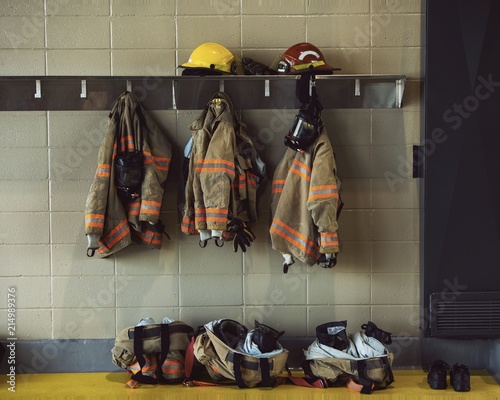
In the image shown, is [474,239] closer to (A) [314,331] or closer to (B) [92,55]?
(A) [314,331]

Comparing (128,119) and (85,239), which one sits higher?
(128,119)

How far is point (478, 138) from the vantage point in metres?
3.87

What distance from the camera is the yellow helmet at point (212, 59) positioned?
12.1 feet

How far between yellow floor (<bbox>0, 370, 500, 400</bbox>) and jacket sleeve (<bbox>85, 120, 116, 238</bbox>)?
778 millimetres

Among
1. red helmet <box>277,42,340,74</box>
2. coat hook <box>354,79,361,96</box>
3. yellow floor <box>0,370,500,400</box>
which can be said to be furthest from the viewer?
coat hook <box>354,79,361,96</box>

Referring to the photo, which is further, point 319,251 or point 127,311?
point 127,311

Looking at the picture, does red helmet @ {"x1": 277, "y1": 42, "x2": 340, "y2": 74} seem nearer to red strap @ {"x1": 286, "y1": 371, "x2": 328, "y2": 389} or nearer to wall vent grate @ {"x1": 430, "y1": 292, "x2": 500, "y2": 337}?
wall vent grate @ {"x1": 430, "y1": 292, "x2": 500, "y2": 337}

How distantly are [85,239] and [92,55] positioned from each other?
985mm

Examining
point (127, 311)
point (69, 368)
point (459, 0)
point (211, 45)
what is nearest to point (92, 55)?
point (211, 45)

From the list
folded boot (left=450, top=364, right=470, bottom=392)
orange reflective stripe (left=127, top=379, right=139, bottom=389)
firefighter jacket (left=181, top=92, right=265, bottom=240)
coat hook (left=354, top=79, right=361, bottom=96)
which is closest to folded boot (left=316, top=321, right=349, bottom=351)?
folded boot (left=450, top=364, right=470, bottom=392)

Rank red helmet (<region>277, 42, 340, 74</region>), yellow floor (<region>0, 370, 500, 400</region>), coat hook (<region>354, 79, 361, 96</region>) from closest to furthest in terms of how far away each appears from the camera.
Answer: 1. yellow floor (<region>0, 370, 500, 400</region>)
2. red helmet (<region>277, 42, 340, 74</region>)
3. coat hook (<region>354, 79, 361, 96</region>)

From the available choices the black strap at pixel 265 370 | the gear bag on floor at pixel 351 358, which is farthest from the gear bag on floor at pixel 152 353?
the gear bag on floor at pixel 351 358

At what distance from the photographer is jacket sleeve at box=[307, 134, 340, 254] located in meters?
3.66

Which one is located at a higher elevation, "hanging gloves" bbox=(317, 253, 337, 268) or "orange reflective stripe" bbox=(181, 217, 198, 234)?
"orange reflective stripe" bbox=(181, 217, 198, 234)
